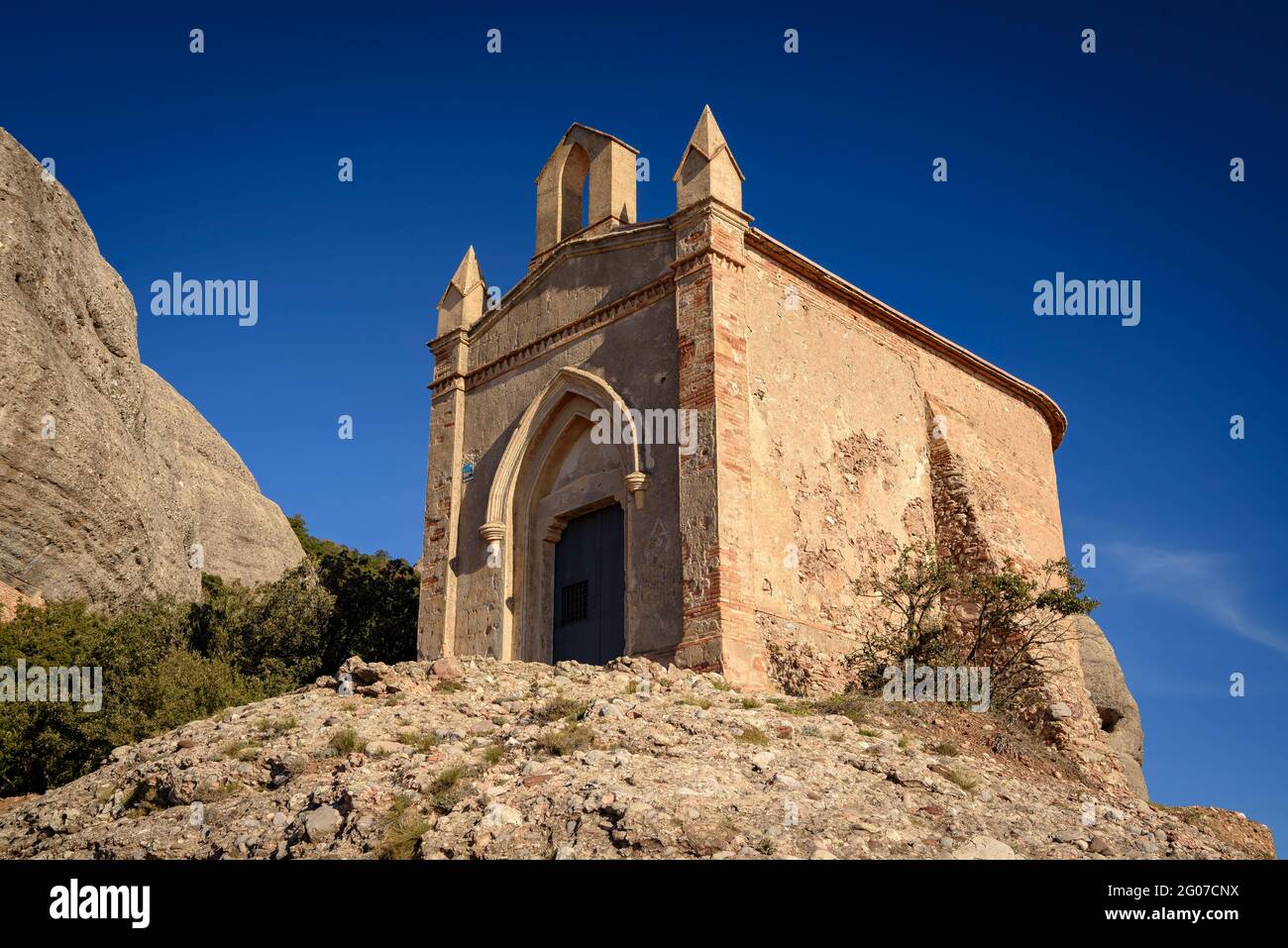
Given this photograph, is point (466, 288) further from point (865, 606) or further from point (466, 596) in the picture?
point (865, 606)

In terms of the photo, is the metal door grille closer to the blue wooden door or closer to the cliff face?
the blue wooden door

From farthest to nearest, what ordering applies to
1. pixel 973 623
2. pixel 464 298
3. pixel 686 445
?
pixel 464 298 → pixel 973 623 → pixel 686 445

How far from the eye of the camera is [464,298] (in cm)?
2117

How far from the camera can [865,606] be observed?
693 inches

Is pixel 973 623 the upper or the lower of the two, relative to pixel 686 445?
lower

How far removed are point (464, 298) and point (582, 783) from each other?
13152 mm

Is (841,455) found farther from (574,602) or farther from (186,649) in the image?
(186,649)

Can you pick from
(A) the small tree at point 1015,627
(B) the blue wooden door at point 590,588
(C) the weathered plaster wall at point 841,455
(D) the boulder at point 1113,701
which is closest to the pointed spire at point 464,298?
(B) the blue wooden door at point 590,588

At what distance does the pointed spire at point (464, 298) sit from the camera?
832 inches

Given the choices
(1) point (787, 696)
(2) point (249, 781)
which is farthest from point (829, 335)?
(2) point (249, 781)

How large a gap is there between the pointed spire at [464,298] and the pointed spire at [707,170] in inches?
208

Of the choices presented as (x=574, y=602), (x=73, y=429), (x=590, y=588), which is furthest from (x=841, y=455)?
(x=73, y=429)

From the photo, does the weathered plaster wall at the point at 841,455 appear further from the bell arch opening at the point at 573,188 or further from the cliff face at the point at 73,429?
the cliff face at the point at 73,429

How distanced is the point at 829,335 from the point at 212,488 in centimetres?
2387
